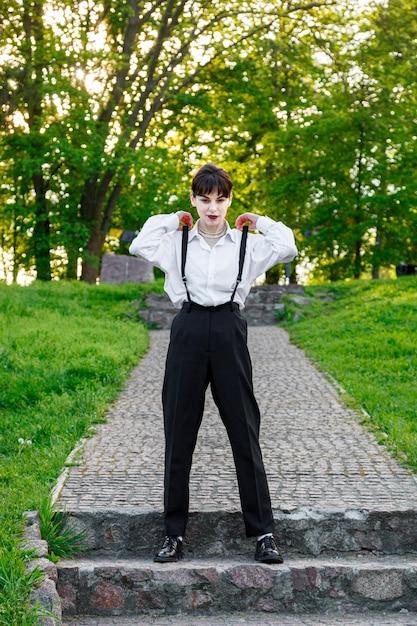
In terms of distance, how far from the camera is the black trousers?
17.1 feet

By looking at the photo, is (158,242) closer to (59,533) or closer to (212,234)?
(212,234)

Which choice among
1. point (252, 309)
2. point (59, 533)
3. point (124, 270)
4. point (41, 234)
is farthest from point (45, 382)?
point (124, 270)

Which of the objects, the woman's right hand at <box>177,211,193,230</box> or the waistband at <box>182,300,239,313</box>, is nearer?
the waistband at <box>182,300,239,313</box>

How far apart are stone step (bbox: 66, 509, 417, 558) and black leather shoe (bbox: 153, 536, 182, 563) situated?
0.24 metres

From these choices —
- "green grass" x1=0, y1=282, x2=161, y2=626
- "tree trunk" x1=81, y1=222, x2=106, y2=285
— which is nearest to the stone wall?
"green grass" x1=0, y1=282, x2=161, y2=626

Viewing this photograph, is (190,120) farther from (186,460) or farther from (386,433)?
(186,460)

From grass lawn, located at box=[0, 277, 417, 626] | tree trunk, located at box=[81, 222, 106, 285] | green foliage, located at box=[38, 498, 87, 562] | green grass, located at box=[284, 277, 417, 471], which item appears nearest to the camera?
green foliage, located at box=[38, 498, 87, 562]

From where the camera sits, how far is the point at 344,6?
23.8 metres

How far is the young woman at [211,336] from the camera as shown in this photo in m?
5.22

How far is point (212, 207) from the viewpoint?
5.24 meters

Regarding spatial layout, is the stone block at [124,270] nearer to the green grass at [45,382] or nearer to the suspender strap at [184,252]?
the green grass at [45,382]

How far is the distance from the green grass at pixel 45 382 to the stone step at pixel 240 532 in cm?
44

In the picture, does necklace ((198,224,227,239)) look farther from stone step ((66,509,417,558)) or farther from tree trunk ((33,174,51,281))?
tree trunk ((33,174,51,281))

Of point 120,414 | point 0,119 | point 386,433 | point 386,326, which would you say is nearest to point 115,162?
point 0,119
